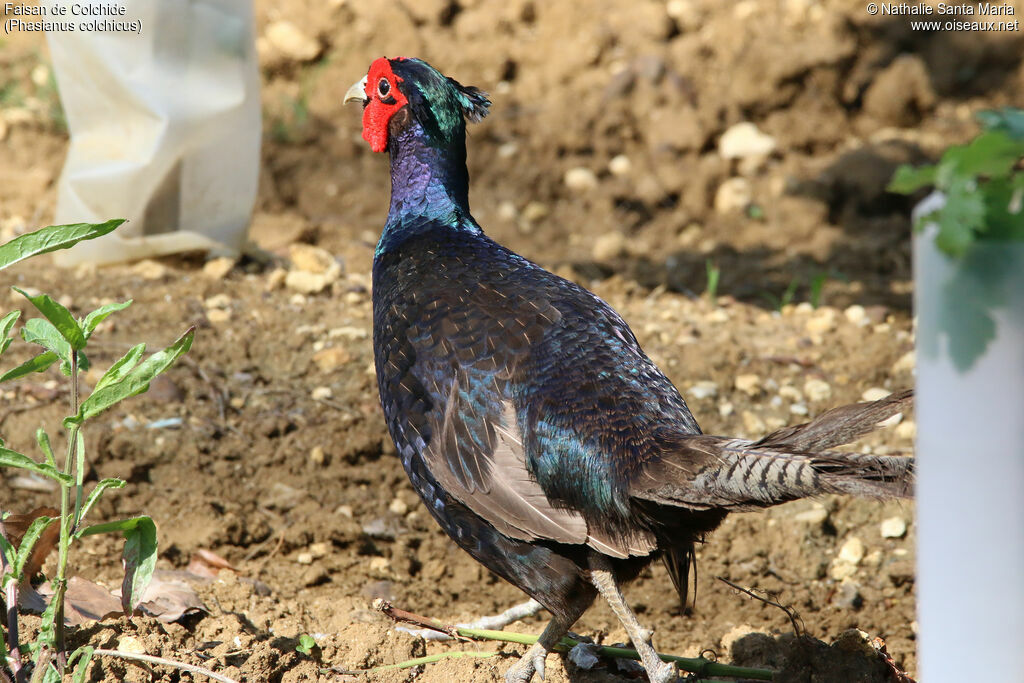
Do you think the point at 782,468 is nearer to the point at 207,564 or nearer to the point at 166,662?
the point at 166,662

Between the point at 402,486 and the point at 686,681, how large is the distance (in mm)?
1470

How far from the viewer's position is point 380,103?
141 inches

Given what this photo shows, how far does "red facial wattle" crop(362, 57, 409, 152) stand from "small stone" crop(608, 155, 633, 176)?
2.85m

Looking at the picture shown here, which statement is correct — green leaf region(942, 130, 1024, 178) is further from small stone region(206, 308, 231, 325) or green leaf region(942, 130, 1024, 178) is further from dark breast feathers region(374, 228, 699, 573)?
small stone region(206, 308, 231, 325)

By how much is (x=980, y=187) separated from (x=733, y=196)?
16.0 feet

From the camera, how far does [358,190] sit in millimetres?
5922

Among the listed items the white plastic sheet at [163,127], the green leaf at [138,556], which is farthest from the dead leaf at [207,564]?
the white plastic sheet at [163,127]

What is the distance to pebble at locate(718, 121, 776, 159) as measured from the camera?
20.4 feet

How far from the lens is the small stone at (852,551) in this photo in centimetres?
352

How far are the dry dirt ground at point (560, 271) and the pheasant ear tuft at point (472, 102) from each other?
121 cm

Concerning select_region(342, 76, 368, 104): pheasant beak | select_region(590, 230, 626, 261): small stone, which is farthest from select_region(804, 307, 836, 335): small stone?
select_region(342, 76, 368, 104): pheasant beak

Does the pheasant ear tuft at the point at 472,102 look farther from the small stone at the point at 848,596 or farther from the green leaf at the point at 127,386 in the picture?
the small stone at the point at 848,596

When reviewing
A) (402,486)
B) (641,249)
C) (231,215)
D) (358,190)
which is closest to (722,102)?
(641,249)

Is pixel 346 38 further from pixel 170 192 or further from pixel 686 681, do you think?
pixel 686 681
